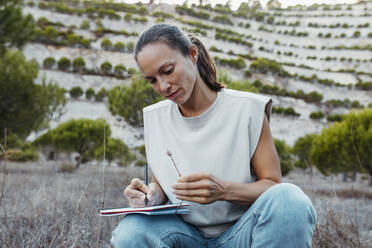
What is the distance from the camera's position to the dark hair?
1188mm

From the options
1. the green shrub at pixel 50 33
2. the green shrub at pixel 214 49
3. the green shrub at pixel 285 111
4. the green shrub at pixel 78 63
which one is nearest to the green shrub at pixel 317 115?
the green shrub at pixel 285 111

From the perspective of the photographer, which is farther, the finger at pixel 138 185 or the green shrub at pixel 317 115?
the green shrub at pixel 317 115

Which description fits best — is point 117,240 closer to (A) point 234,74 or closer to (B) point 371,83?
(A) point 234,74

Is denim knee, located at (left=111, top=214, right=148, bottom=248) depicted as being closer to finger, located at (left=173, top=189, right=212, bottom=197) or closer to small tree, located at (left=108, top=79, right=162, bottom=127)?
finger, located at (left=173, top=189, right=212, bottom=197)

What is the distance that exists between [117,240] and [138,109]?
6.43 m

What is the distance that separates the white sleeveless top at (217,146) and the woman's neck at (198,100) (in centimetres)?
5

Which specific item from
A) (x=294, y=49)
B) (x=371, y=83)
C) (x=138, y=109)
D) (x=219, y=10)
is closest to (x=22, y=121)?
(x=138, y=109)

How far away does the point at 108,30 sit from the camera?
1200 inches

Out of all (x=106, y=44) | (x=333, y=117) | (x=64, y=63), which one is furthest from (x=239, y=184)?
(x=106, y=44)

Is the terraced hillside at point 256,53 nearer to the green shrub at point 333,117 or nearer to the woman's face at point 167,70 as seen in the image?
the green shrub at point 333,117

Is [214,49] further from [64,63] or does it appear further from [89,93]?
[64,63]

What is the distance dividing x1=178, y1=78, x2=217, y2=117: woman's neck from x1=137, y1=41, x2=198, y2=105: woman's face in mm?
93

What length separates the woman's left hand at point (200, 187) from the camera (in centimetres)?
95

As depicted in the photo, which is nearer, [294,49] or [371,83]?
[371,83]
